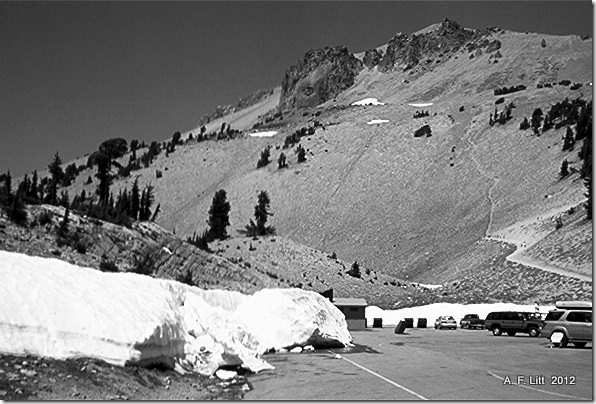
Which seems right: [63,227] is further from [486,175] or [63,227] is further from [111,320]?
[486,175]

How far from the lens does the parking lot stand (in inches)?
483

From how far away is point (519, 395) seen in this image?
12180 mm

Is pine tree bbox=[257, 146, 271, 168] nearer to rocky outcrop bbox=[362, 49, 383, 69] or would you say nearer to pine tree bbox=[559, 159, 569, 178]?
pine tree bbox=[559, 159, 569, 178]

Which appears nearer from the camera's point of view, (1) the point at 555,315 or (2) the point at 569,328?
(2) the point at 569,328

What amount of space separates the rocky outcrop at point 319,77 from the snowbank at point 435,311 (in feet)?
435

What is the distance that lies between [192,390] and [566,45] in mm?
148409

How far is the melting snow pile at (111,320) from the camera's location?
10.7 meters

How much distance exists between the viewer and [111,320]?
11625mm

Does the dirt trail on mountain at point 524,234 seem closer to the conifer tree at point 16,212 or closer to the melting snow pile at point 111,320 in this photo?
the conifer tree at point 16,212

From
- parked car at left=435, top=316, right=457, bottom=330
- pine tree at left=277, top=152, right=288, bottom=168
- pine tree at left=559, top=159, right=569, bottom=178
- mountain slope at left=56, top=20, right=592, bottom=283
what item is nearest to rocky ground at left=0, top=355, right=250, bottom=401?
parked car at left=435, top=316, right=457, bottom=330

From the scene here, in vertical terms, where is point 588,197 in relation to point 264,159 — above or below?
below

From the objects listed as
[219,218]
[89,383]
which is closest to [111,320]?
[89,383]

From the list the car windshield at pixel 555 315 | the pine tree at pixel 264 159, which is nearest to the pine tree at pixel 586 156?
the car windshield at pixel 555 315

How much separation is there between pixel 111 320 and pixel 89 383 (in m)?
1.44
